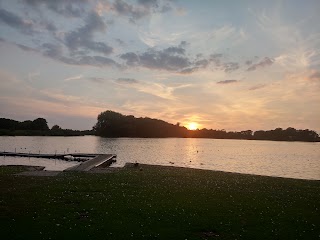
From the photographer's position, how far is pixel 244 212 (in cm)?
2109

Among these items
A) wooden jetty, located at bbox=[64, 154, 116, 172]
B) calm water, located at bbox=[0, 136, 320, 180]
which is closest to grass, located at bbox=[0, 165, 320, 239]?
wooden jetty, located at bbox=[64, 154, 116, 172]

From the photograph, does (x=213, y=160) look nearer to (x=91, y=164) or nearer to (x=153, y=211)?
(x=91, y=164)

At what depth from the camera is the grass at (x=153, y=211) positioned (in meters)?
16.6

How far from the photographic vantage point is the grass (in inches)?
655

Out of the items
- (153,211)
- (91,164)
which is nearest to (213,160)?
(91,164)

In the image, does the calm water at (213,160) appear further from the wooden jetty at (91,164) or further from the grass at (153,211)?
the grass at (153,211)

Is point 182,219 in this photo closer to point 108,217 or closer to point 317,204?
point 108,217

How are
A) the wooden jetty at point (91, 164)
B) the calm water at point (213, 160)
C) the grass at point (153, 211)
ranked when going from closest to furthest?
the grass at point (153, 211), the wooden jetty at point (91, 164), the calm water at point (213, 160)

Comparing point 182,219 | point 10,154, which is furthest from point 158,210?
point 10,154

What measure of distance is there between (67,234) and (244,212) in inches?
451

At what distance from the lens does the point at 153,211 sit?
67.2 ft

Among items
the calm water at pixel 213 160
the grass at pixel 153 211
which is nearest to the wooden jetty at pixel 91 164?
the calm water at pixel 213 160

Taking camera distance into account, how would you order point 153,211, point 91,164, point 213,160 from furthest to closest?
point 213,160 < point 91,164 < point 153,211

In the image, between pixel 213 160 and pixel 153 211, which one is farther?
pixel 213 160
